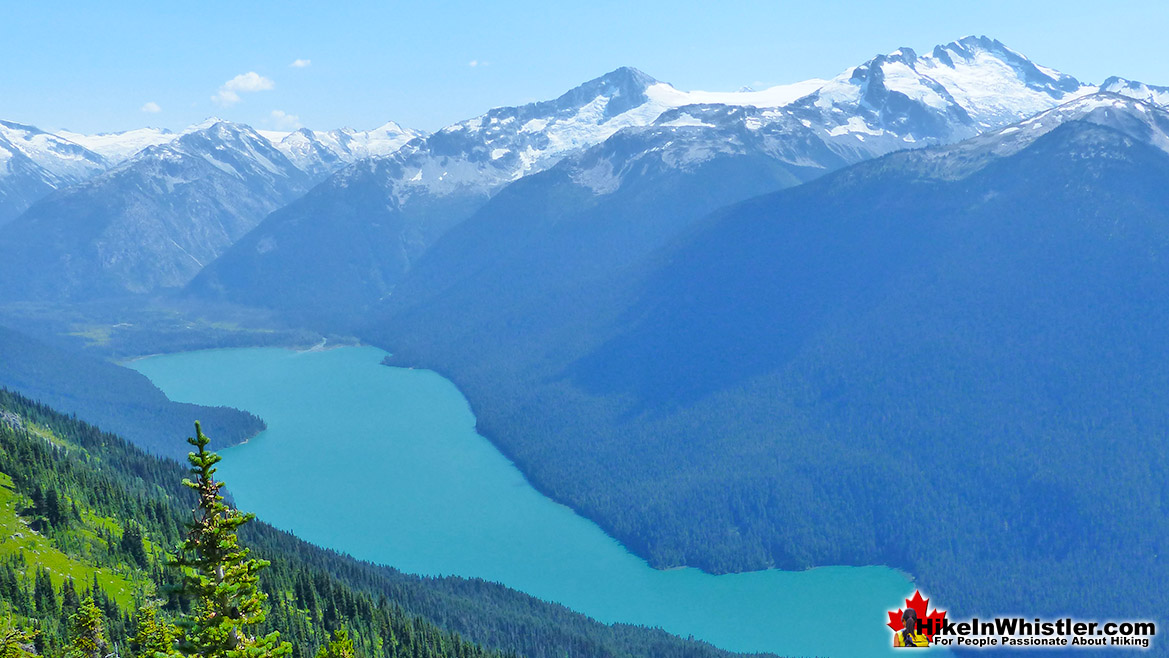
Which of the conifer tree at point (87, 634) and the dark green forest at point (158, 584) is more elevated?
the dark green forest at point (158, 584)

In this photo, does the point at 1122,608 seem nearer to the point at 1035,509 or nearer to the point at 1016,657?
the point at 1016,657

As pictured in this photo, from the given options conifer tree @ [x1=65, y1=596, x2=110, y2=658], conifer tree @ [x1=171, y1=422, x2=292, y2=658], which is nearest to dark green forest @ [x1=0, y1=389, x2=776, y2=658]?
conifer tree @ [x1=65, y1=596, x2=110, y2=658]

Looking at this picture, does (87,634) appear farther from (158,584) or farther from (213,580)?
(158,584)

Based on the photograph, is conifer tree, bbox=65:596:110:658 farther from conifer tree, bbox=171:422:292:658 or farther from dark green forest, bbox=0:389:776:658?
conifer tree, bbox=171:422:292:658

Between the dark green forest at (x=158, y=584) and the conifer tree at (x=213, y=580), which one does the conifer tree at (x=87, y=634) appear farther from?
the conifer tree at (x=213, y=580)

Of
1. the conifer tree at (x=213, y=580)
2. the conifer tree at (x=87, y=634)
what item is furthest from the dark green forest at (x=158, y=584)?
the conifer tree at (x=213, y=580)

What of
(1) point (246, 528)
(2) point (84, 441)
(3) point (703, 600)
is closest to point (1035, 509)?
(3) point (703, 600)

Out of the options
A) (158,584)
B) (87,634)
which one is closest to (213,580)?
(87,634)
